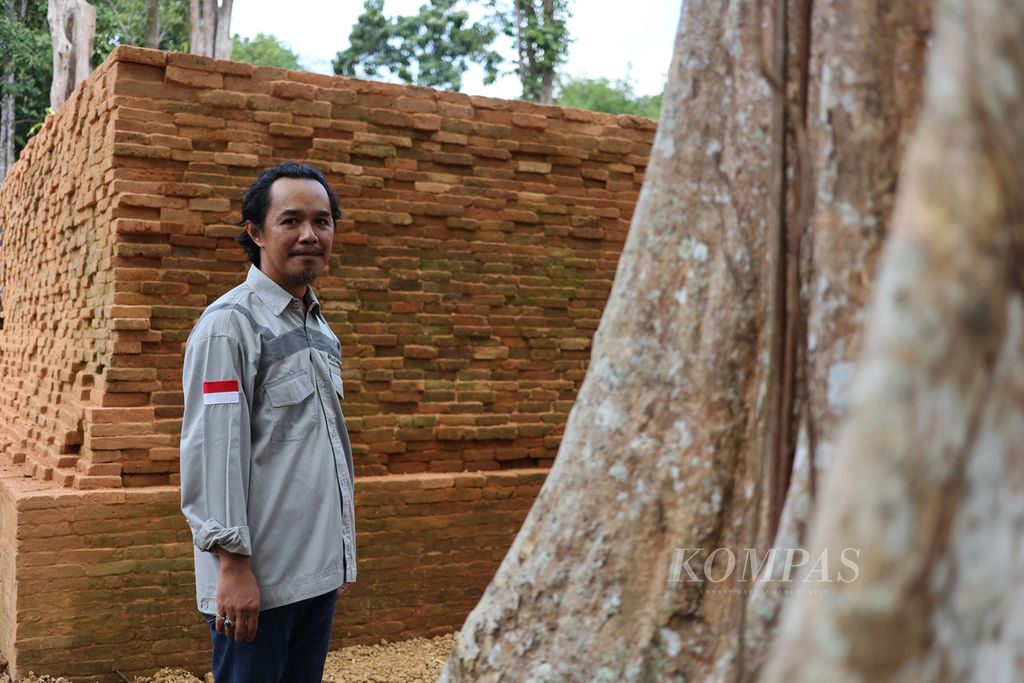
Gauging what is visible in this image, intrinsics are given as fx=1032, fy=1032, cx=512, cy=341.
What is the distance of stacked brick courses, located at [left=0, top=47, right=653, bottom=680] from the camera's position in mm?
4984

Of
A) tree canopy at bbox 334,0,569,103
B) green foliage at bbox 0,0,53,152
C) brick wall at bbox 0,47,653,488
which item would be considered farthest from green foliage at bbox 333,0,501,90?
brick wall at bbox 0,47,653,488

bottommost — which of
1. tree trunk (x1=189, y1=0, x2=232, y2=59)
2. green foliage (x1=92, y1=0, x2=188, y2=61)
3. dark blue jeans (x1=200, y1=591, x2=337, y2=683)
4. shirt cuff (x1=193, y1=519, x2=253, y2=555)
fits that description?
dark blue jeans (x1=200, y1=591, x2=337, y2=683)

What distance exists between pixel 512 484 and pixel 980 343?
4.87 metres

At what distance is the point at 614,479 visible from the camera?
79.1 inches

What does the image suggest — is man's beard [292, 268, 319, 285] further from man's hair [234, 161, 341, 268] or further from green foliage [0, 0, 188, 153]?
green foliage [0, 0, 188, 153]

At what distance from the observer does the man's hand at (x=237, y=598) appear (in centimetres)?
260

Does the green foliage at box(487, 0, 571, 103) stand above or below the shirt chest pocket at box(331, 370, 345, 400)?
above

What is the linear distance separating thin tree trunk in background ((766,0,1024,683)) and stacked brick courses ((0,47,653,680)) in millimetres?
4376

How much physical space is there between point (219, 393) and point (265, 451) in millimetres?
224

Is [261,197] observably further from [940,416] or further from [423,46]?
[423,46]

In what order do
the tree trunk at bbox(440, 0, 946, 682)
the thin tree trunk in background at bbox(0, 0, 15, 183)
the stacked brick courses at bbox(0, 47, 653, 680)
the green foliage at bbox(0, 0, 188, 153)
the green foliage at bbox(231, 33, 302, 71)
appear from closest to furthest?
the tree trunk at bbox(440, 0, 946, 682), the stacked brick courses at bbox(0, 47, 653, 680), the thin tree trunk in background at bbox(0, 0, 15, 183), the green foliage at bbox(0, 0, 188, 153), the green foliage at bbox(231, 33, 302, 71)

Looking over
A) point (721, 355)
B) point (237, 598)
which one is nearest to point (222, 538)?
point (237, 598)

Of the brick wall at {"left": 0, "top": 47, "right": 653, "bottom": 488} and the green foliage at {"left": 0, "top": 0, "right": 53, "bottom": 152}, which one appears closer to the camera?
the brick wall at {"left": 0, "top": 47, "right": 653, "bottom": 488}

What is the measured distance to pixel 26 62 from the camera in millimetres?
20984
